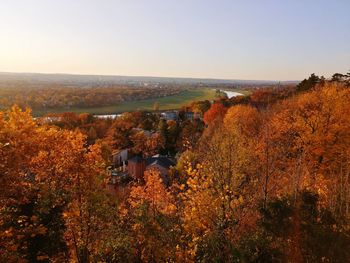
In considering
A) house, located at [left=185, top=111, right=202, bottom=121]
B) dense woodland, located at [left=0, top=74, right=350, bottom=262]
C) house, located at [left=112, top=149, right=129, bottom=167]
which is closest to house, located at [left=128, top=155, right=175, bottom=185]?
house, located at [left=112, top=149, right=129, bottom=167]

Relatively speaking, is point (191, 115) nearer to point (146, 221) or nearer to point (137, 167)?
point (137, 167)

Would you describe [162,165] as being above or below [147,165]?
above

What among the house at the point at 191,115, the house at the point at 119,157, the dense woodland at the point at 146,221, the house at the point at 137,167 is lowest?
the house at the point at 119,157

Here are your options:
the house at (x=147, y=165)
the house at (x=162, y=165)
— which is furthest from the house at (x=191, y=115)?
the house at (x=147, y=165)

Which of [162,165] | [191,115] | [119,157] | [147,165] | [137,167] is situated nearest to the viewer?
[162,165]

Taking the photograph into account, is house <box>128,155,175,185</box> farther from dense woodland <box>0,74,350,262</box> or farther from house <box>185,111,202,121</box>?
house <box>185,111,202,121</box>

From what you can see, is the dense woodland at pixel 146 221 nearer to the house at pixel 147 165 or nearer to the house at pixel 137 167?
the house at pixel 147 165

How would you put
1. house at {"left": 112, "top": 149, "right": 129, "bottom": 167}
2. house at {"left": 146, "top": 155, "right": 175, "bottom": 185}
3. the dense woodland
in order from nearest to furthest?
the dense woodland → house at {"left": 146, "top": 155, "right": 175, "bottom": 185} → house at {"left": 112, "top": 149, "right": 129, "bottom": 167}

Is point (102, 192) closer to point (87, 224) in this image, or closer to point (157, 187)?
point (87, 224)

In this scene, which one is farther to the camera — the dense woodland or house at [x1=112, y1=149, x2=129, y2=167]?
house at [x1=112, y1=149, x2=129, y2=167]

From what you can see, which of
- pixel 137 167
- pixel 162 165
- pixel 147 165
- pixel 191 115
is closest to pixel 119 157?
pixel 137 167

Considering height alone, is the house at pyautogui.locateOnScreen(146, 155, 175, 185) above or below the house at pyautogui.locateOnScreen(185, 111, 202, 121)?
below
